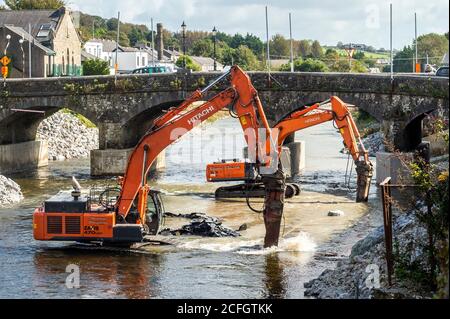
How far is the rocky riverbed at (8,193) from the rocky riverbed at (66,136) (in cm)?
2340

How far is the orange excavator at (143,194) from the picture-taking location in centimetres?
3984

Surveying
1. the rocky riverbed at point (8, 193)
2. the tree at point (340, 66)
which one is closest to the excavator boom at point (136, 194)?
the rocky riverbed at point (8, 193)

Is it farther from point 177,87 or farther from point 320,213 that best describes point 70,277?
point 177,87

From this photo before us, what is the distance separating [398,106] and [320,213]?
15746 mm

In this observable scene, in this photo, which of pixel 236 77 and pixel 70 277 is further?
pixel 236 77

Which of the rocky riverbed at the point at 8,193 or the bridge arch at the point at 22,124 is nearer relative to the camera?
the rocky riverbed at the point at 8,193

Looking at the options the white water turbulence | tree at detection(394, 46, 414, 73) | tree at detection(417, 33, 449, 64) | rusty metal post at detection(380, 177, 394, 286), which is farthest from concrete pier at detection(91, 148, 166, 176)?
tree at detection(417, 33, 449, 64)

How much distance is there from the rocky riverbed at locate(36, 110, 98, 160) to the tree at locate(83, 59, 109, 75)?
18.6 m

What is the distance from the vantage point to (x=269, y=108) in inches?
2739

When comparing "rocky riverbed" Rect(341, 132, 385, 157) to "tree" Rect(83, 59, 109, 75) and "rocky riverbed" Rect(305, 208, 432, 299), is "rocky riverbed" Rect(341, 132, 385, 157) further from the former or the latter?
"rocky riverbed" Rect(305, 208, 432, 299)

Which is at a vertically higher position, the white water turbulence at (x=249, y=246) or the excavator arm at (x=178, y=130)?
the excavator arm at (x=178, y=130)

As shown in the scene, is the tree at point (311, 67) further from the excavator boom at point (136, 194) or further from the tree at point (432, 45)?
the excavator boom at point (136, 194)

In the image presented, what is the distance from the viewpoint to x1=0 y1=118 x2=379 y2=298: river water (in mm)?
34906
